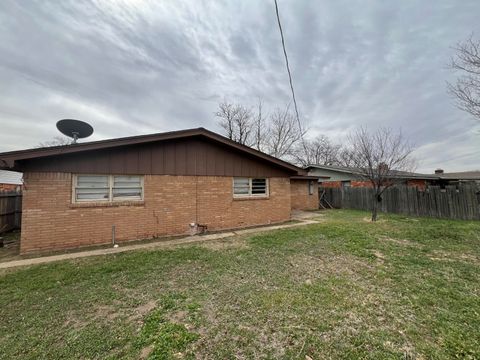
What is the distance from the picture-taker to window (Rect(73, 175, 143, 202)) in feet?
20.0

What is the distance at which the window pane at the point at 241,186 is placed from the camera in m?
8.73

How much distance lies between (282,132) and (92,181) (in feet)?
76.4

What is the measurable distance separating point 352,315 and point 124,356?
2703 millimetres

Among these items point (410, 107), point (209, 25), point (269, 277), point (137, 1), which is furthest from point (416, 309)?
point (410, 107)

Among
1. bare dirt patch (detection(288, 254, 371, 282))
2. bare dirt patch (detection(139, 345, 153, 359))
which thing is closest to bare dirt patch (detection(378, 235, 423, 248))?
bare dirt patch (detection(288, 254, 371, 282))

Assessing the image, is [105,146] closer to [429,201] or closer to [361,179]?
[429,201]

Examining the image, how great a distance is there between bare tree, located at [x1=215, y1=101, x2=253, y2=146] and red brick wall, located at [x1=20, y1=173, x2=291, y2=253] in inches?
738

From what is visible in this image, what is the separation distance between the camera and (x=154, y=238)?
22.7 feet

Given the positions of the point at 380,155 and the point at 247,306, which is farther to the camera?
the point at 380,155

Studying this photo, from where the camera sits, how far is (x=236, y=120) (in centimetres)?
2753

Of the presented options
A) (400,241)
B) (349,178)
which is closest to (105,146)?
(400,241)

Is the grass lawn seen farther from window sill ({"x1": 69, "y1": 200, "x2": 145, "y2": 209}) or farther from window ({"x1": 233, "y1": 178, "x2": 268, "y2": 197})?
window ({"x1": 233, "y1": 178, "x2": 268, "y2": 197})

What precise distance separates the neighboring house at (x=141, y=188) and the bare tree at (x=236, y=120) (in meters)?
18.7

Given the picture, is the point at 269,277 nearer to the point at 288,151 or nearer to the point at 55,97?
the point at 55,97
